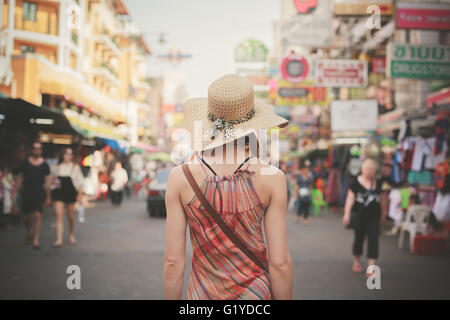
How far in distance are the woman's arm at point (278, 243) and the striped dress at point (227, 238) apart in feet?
0.16

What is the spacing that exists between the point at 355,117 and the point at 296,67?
267 centimetres

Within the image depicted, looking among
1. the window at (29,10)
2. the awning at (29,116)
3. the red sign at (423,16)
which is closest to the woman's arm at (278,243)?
the red sign at (423,16)

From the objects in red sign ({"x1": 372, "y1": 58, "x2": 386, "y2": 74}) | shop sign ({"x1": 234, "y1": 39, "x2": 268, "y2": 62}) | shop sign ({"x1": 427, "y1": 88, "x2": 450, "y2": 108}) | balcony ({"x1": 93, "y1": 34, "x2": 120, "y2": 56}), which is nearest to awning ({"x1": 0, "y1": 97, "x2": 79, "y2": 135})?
shop sign ({"x1": 234, "y1": 39, "x2": 268, "y2": 62})

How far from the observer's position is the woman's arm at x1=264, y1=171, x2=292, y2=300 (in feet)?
6.46

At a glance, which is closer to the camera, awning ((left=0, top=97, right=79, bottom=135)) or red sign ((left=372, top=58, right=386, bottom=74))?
awning ((left=0, top=97, right=79, bottom=135))

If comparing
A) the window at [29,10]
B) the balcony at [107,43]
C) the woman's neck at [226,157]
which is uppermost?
the balcony at [107,43]

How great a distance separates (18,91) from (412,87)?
682 inches

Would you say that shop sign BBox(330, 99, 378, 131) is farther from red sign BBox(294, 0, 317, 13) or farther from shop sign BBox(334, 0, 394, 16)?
red sign BBox(294, 0, 317, 13)

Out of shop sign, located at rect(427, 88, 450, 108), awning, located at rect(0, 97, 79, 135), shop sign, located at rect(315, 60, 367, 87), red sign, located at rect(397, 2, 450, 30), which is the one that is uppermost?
red sign, located at rect(397, 2, 450, 30)

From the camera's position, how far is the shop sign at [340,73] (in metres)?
11.6

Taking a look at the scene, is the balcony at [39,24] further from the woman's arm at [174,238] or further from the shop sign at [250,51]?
the woman's arm at [174,238]

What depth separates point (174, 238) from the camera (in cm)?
200

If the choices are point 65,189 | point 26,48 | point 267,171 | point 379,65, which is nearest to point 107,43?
point 26,48
